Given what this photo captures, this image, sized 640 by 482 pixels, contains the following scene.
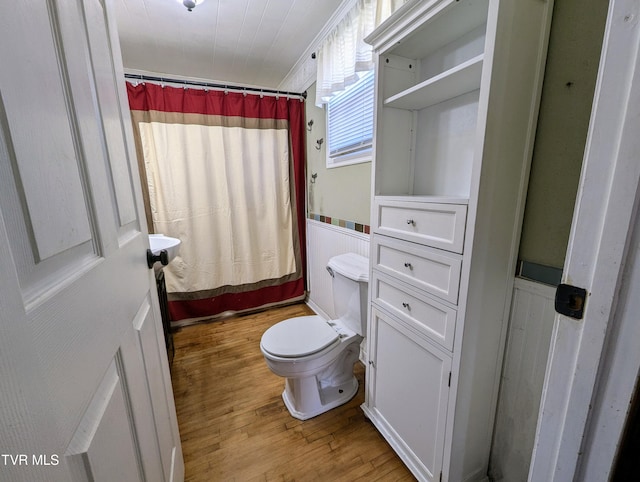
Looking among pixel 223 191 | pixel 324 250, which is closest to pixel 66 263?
pixel 324 250

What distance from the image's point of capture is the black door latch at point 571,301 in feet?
1.34

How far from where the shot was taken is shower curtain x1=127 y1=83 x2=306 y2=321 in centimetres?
213

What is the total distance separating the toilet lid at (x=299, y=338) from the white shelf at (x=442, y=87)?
1159mm

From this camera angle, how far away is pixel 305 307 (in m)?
2.69

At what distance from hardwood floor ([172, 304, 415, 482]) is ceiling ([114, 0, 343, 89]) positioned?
2250mm

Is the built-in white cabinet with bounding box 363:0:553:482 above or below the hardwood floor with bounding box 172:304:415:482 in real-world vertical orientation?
above

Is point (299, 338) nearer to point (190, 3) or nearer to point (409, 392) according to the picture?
point (409, 392)

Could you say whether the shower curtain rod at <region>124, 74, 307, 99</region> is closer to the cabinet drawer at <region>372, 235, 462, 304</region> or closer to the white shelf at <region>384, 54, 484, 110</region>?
the white shelf at <region>384, 54, 484, 110</region>

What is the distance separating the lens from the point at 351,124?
1762 mm

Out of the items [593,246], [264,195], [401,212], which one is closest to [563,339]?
[593,246]

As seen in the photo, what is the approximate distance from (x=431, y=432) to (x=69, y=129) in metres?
1.37

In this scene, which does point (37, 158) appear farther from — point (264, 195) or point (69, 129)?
point (264, 195)

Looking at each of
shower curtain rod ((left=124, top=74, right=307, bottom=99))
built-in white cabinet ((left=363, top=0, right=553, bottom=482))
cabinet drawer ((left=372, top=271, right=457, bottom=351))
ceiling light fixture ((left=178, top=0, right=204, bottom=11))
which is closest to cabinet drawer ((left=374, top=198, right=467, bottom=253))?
built-in white cabinet ((left=363, top=0, right=553, bottom=482))

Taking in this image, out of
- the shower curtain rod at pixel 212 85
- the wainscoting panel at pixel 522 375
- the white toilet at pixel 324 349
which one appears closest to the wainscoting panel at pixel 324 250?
the white toilet at pixel 324 349
